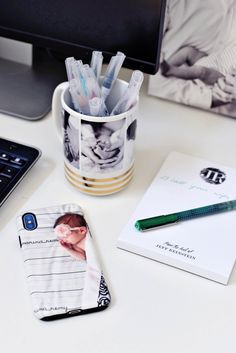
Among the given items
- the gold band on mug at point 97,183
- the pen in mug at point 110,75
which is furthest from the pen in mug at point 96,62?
the gold band on mug at point 97,183

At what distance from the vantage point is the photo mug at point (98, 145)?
614 millimetres

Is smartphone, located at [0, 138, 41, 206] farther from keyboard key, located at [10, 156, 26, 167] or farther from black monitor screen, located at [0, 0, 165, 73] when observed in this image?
black monitor screen, located at [0, 0, 165, 73]

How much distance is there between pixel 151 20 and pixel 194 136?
18 centimetres

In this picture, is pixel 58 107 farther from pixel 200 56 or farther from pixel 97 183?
pixel 200 56

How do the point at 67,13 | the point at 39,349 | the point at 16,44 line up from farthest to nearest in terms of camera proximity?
the point at 16,44, the point at 67,13, the point at 39,349

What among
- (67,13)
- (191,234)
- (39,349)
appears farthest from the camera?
(67,13)

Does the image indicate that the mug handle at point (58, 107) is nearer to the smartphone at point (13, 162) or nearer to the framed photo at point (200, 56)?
the smartphone at point (13, 162)

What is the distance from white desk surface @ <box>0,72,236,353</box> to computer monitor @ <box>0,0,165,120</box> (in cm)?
10

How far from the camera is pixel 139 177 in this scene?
0.70 meters

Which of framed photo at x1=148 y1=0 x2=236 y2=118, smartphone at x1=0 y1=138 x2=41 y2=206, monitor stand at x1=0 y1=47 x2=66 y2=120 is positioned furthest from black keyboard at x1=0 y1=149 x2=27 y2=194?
framed photo at x1=148 y1=0 x2=236 y2=118

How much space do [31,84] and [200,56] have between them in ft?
0.83

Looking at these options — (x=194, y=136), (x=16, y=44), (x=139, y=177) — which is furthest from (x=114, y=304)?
(x=16, y=44)

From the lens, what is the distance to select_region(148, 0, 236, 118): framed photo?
29.5 inches

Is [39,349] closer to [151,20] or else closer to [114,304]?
[114,304]
